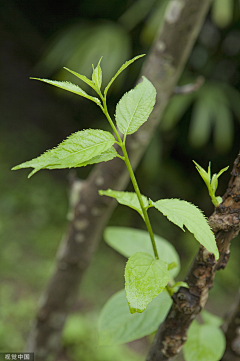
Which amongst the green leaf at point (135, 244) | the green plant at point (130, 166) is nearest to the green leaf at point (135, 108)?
the green plant at point (130, 166)

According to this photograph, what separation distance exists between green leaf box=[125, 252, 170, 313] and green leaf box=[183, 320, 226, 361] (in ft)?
0.67

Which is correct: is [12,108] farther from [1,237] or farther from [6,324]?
[6,324]

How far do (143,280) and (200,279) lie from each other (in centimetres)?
10

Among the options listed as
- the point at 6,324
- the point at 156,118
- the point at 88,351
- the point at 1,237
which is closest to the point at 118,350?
the point at 88,351

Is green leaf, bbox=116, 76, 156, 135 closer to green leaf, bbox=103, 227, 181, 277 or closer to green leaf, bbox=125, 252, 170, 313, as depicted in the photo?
green leaf, bbox=125, 252, 170, 313

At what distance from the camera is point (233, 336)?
484 millimetres

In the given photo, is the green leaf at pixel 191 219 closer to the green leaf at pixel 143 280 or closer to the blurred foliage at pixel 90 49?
the green leaf at pixel 143 280

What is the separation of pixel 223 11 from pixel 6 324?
2.11 meters

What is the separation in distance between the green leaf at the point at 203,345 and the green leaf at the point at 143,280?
0.20 meters

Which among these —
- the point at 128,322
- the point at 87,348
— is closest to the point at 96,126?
the point at 87,348

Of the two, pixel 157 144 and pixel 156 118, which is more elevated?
pixel 156 118

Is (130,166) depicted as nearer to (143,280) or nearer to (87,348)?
(143,280)

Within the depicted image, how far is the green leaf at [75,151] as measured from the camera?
0.26 meters

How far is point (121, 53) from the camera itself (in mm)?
1990
